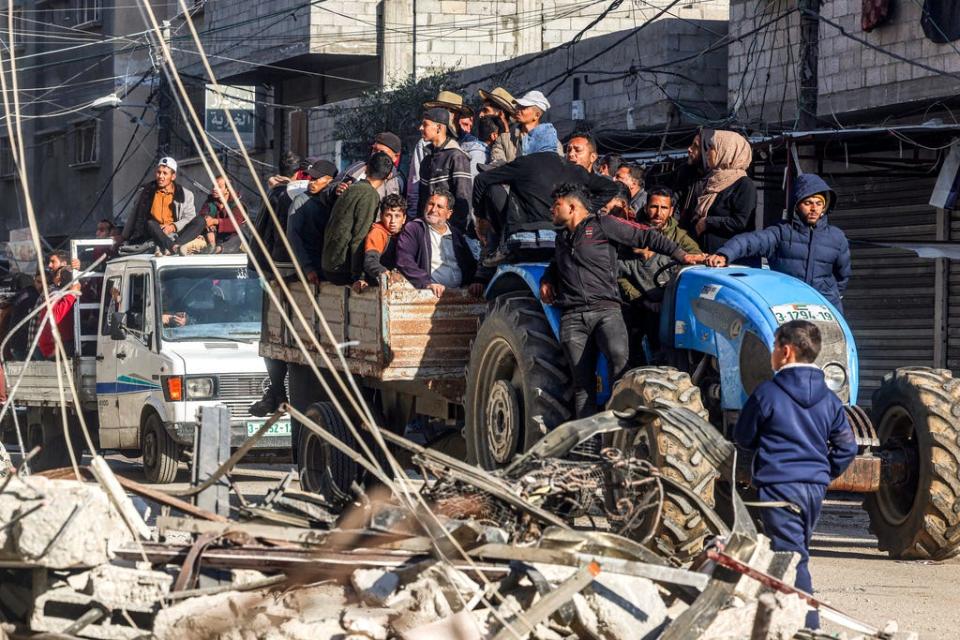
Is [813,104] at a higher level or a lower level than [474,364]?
higher

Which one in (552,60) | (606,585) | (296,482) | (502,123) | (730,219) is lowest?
(296,482)

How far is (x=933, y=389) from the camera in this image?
28.3 feet

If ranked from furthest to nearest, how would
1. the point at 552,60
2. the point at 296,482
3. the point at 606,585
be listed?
Answer: the point at 552,60
the point at 296,482
the point at 606,585

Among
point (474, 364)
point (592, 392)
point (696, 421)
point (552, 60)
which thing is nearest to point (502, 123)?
point (474, 364)

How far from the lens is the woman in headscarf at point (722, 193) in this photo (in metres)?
9.66

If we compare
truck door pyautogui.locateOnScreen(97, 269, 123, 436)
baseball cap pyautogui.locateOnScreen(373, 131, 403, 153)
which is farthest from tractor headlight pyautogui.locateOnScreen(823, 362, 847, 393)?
truck door pyautogui.locateOnScreen(97, 269, 123, 436)

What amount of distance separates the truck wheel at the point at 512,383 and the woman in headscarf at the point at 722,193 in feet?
Result: 3.99

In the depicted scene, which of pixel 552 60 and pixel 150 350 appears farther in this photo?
pixel 552 60

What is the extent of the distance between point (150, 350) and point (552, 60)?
12.0m

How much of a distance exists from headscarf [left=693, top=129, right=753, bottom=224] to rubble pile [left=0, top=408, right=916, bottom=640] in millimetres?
4138

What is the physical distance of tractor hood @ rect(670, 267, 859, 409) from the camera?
26.8ft

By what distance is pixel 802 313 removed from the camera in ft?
27.1

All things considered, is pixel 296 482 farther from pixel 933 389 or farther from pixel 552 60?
pixel 552 60

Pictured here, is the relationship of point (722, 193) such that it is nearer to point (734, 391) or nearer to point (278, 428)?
point (734, 391)
